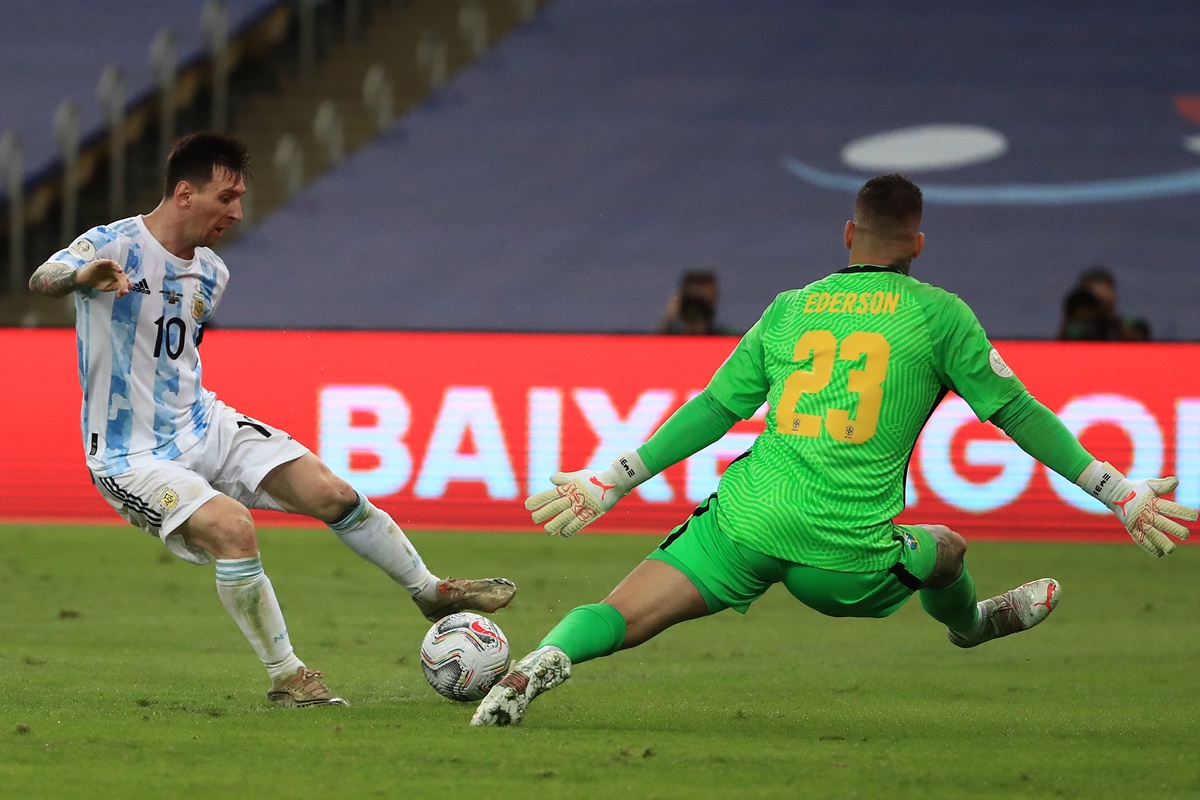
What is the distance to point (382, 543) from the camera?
6117 millimetres

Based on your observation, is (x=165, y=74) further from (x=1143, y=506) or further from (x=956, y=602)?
(x=1143, y=506)

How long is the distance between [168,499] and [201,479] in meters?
0.15

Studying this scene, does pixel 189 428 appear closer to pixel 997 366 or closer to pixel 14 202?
pixel 997 366

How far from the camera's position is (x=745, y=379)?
5.03 meters

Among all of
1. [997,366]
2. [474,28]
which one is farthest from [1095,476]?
[474,28]

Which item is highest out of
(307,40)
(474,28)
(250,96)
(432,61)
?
(474,28)

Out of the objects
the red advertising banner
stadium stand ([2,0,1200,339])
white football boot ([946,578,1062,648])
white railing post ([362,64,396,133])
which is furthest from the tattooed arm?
white railing post ([362,64,396,133])

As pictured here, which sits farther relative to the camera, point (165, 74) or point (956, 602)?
point (165, 74)

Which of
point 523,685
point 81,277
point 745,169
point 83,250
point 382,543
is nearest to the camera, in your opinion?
point 523,685

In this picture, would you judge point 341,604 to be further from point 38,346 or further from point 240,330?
point 38,346

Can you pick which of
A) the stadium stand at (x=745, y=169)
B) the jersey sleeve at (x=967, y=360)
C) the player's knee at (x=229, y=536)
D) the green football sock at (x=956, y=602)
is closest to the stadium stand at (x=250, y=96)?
the stadium stand at (x=745, y=169)

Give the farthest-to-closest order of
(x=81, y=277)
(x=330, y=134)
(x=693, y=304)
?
(x=330, y=134) < (x=693, y=304) < (x=81, y=277)

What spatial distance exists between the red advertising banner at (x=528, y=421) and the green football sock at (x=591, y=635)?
653cm

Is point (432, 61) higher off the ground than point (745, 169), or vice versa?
point (432, 61)
